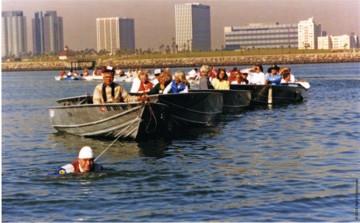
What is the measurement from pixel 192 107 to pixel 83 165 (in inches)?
361

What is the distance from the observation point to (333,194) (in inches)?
538

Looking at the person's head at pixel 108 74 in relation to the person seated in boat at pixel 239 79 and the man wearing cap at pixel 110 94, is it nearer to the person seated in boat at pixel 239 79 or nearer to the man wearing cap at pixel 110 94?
the man wearing cap at pixel 110 94

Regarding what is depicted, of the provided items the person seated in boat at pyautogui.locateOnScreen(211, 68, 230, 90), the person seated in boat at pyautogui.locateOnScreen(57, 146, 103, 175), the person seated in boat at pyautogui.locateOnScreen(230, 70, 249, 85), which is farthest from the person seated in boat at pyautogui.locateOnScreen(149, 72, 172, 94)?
the person seated in boat at pyautogui.locateOnScreen(230, 70, 249, 85)

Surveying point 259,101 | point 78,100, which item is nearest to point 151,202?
point 78,100

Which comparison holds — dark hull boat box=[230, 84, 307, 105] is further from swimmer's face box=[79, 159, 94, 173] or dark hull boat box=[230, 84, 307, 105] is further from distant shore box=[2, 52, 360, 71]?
distant shore box=[2, 52, 360, 71]

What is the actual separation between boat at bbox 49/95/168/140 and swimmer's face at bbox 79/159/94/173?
193 inches

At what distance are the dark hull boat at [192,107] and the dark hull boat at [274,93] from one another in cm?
703

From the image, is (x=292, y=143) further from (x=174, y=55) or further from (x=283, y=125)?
(x=174, y=55)

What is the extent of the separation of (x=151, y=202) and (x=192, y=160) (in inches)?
194

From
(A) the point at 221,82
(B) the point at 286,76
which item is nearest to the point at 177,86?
(A) the point at 221,82

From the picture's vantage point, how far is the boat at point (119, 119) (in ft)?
67.7

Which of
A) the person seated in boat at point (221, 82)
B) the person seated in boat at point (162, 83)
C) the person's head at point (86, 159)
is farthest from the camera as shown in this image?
the person seated in boat at point (221, 82)

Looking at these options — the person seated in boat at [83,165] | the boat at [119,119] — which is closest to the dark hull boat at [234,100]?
the boat at [119,119]

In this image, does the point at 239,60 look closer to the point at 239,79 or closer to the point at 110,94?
the point at 239,79
